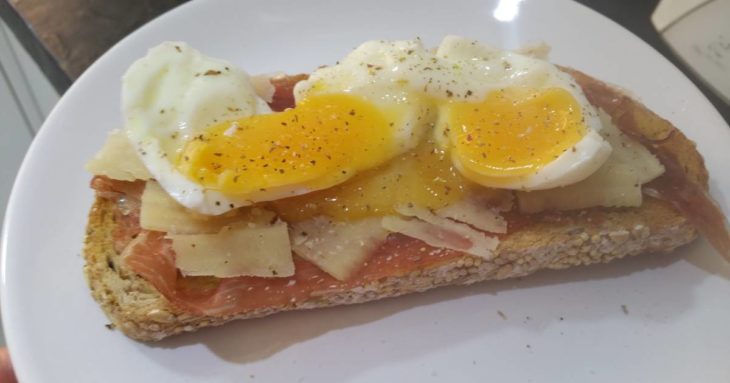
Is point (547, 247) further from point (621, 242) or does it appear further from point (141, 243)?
point (141, 243)

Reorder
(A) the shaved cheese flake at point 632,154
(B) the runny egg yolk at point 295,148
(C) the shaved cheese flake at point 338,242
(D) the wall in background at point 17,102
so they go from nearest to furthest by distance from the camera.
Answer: (B) the runny egg yolk at point 295,148 < (C) the shaved cheese flake at point 338,242 < (A) the shaved cheese flake at point 632,154 < (D) the wall in background at point 17,102

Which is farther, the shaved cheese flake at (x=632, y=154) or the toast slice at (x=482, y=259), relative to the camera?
the shaved cheese flake at (x=632, y=154)

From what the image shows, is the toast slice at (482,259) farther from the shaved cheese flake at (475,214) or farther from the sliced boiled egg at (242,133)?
the sliced boiled egg at (242,133)

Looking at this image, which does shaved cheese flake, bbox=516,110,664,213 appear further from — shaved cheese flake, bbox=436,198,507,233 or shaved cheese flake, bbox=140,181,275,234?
shaved cheese flake, bbox=140,181,275,234

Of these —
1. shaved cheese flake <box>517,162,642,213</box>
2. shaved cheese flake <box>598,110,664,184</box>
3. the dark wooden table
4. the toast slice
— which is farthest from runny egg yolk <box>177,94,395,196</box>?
the dark wooden table

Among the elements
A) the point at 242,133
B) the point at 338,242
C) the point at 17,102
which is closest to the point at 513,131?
the point at 338,242

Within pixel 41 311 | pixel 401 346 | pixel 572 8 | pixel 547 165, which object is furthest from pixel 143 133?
pixel 572 8

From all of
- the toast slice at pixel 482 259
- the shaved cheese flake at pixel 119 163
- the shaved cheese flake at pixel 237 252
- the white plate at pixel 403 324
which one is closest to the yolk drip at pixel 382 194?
the shaved cheese flake at pixel 237 252
